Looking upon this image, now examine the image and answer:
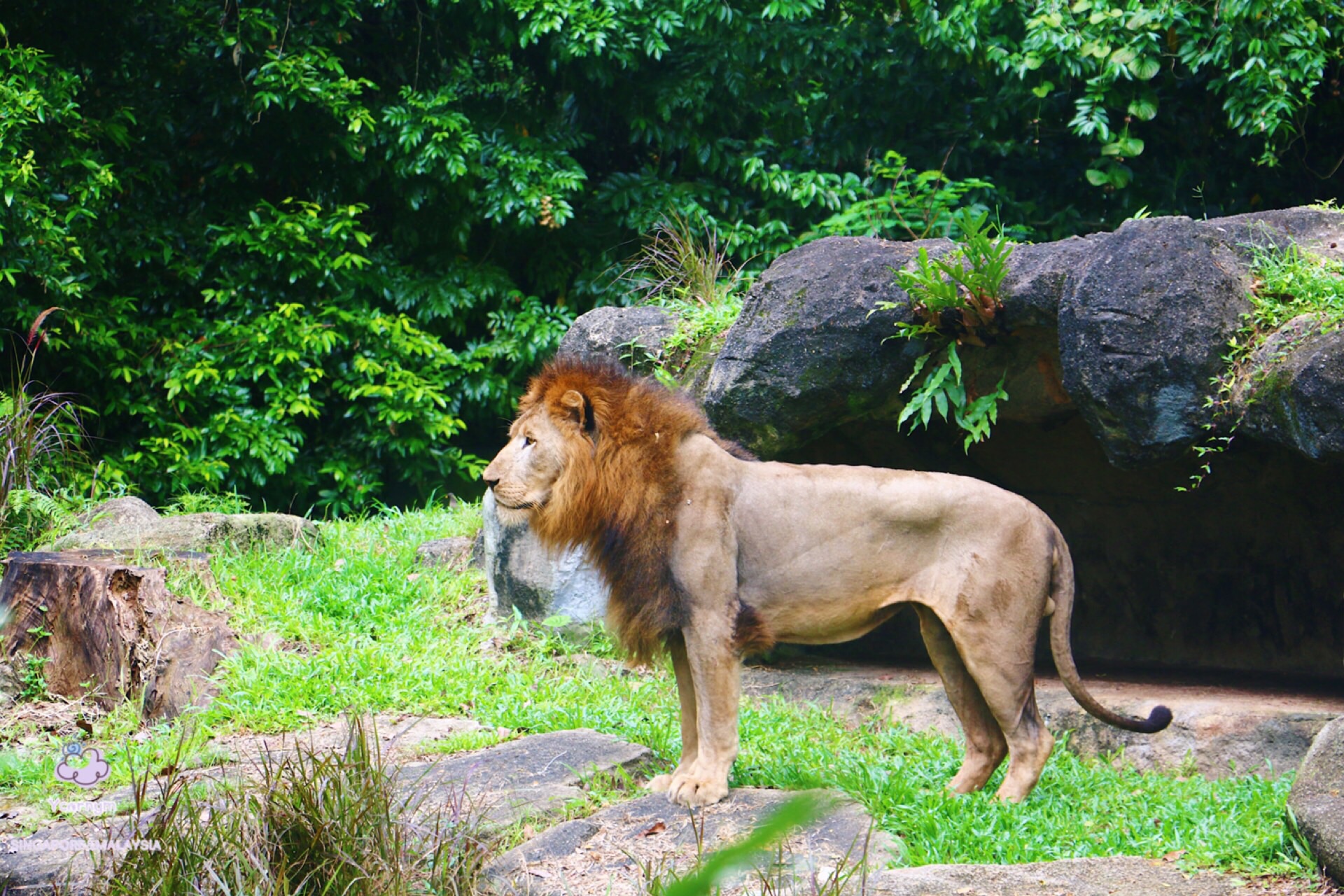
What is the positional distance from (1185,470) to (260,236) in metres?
7.41

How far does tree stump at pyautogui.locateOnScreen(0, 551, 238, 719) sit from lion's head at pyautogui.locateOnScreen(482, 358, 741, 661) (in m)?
2.47

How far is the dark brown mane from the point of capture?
4.29 meters

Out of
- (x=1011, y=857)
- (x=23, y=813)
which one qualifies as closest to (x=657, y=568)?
(x=1011, y=857)

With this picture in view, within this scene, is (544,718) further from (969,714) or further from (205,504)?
(205,504)

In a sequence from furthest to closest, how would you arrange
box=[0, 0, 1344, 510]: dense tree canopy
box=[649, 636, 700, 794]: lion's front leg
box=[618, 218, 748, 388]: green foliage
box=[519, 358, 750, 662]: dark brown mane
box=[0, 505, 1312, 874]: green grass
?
box=[0, 0, 1344, 510]: dense tree canopy → box=[618, 218, 748, 388]: green foliage → box=[649, 636, 700, 794]: lion's front leg → box=[519, 358, 750, 662]: dark brown mane → box=[0, 505, 1312, 874]: green grass

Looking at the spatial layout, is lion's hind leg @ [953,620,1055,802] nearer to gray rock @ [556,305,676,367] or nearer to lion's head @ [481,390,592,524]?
lion's head @ [481,390,592,524]

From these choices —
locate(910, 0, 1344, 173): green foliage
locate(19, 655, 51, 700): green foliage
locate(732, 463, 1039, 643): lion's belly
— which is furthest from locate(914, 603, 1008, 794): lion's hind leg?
locate(910, 0, 1344, 173): green foliage

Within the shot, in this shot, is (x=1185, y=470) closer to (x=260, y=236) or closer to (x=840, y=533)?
(x=840, y=533)

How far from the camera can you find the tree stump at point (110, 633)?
19.0 feet

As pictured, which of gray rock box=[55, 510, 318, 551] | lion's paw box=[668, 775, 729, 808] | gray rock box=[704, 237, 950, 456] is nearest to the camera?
lion's paw box=[668, 775, 729, 808]

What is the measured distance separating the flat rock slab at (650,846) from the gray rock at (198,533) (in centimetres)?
410

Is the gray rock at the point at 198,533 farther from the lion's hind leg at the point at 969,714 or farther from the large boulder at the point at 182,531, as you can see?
the lion's hind leg at the point at 969,714

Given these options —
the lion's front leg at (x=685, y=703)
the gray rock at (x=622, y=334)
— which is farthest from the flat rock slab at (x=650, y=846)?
the gray rock at (x=622, y=334)

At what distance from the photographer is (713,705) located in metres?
4.16
